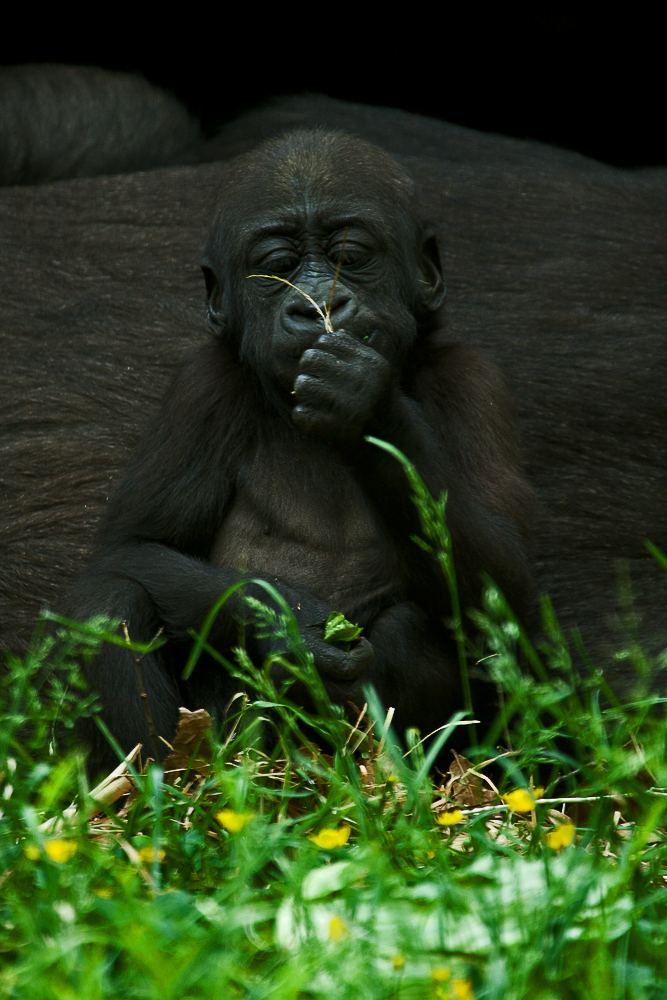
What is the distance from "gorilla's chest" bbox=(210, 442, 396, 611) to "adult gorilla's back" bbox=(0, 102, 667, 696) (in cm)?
58

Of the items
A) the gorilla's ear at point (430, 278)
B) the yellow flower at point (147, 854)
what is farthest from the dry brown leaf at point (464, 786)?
the gorilla's ear at point (430, 278)

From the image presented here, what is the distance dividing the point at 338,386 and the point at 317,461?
0.33 m

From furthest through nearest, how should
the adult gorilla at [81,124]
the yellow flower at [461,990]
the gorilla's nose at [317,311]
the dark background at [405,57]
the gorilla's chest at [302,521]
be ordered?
1. the dark background at [405,57]
2. the adult gorilla at [81,124]
3. the gorilla's chest at [302,521]
4. the gorilla's nose at [317,311]
5. the yellow flower at [461,990]

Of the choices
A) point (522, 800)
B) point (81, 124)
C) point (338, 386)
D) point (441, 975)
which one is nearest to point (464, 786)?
point (522, 800)

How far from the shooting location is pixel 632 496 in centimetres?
247

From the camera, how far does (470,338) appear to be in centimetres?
268

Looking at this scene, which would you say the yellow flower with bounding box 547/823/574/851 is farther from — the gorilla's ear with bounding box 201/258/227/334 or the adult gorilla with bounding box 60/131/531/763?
the gorilla's ear with bounding box 201/258/227/334

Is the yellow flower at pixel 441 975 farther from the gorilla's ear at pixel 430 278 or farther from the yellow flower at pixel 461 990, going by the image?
the gorilla's ear at pixel 430 278

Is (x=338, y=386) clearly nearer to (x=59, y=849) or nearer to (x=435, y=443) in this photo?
(x=435, y=443)

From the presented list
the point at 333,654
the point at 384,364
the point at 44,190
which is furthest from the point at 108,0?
the point at 333,654

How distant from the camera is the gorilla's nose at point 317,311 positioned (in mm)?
1771

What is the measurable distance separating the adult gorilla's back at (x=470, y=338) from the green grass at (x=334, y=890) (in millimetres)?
1127

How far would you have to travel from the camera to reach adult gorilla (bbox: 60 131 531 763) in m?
1.73

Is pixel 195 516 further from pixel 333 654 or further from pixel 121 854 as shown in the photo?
pixel 121 854
